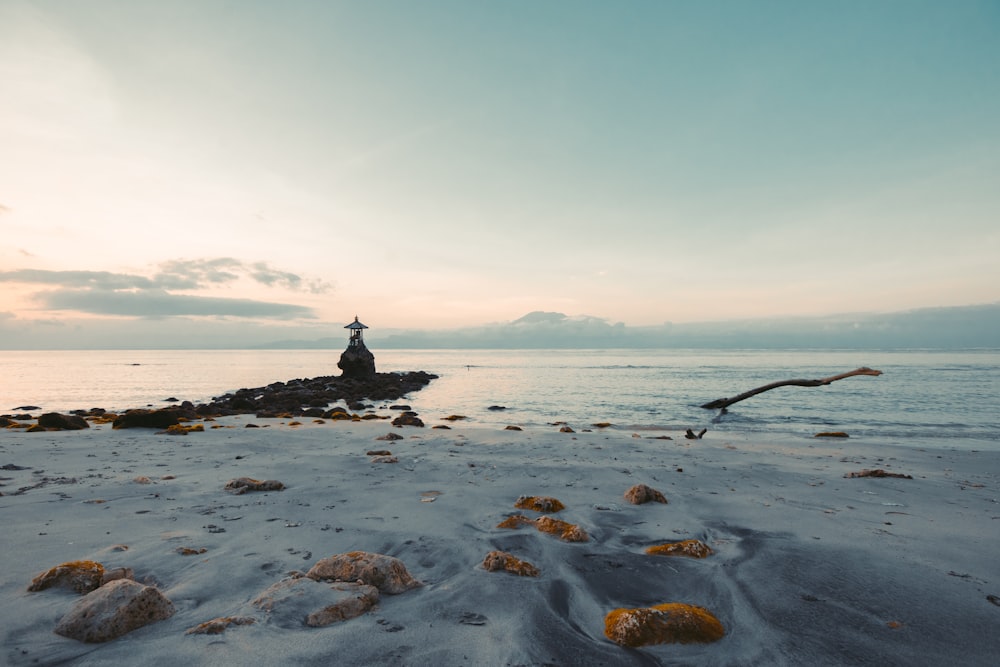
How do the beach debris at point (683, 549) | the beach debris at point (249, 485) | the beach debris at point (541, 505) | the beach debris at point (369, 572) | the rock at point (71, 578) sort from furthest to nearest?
1. the beach debris at point (249, 485)
2. the beach debris at point (541, 505)
3. the beach debris at point (683, 549)
4. the beach debris at point (369, 572)
5. the rock at point (71, 578)

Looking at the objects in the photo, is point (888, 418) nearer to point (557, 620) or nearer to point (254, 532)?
point (557, 620)

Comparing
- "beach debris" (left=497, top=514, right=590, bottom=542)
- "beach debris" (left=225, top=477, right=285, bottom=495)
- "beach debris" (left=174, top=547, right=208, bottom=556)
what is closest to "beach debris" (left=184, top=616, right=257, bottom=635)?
"beach debris" (left=174, top=547, right=208, bottom=556)

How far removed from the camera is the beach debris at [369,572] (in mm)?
3721

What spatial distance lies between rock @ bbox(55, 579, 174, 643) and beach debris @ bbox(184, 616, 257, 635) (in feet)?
1.13

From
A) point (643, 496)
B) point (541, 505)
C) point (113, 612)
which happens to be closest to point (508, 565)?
point (541, 505)

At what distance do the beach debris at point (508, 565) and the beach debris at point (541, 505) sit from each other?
1.88 meters

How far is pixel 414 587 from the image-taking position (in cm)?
383

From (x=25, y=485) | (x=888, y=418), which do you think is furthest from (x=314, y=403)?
(x=888, y=418)

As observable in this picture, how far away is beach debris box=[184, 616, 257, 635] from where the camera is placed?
297cm

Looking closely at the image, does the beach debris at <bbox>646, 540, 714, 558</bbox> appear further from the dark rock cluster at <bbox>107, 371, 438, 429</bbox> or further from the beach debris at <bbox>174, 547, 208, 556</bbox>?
the dark rock cluster at <bbox>107, 371, 438, 429</bbox>

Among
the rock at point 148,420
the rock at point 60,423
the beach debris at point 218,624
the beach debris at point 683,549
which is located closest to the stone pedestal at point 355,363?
the rock at point 148,420

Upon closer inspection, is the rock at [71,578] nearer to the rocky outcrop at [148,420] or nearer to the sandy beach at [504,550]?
the sandy beach at [504,550]

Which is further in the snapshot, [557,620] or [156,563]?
[156,563]

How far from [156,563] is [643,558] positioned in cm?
457
